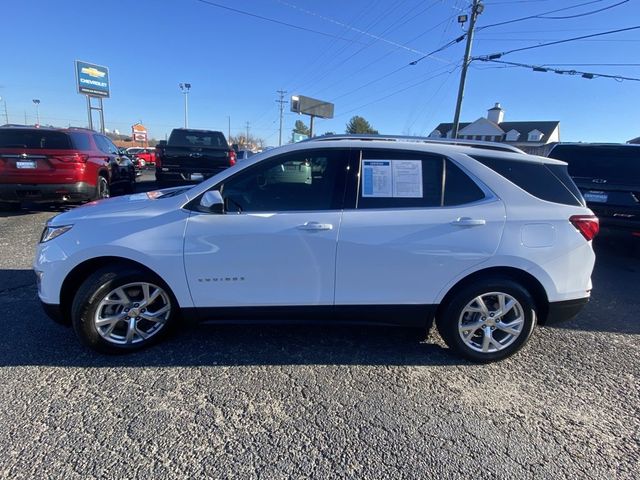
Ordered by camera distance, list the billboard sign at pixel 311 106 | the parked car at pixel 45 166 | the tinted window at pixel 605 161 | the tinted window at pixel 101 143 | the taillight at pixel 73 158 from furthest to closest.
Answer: the billboard sign at pixel 311 106
the tinted window at pixel 101 143
the taillight at pixel 73 158
the parked car at pixel 45 166
the tinted window at pixel 605 161

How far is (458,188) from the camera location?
2779 mm

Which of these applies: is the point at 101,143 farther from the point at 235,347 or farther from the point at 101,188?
the point at 235,347

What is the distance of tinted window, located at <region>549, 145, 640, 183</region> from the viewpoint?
5.62m

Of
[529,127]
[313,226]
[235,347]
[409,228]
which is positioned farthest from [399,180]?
[529,127]

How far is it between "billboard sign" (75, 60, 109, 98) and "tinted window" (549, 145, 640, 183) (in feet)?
111

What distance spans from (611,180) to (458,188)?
4620 millimetres

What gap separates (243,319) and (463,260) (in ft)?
5.79

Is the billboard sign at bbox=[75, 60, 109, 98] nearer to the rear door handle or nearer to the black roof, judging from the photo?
the rear door handle

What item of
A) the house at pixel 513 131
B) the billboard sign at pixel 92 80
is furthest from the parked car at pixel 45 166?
the house at pixel 513 131

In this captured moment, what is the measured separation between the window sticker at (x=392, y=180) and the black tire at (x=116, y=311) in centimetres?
179

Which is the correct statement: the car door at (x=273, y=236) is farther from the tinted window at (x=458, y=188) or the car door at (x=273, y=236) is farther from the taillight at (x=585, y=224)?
the taillight at (x=585, y=224)

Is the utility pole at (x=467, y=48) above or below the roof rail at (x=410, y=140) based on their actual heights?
above

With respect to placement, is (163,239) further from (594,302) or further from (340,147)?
(594,302)

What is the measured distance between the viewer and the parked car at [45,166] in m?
6.78
